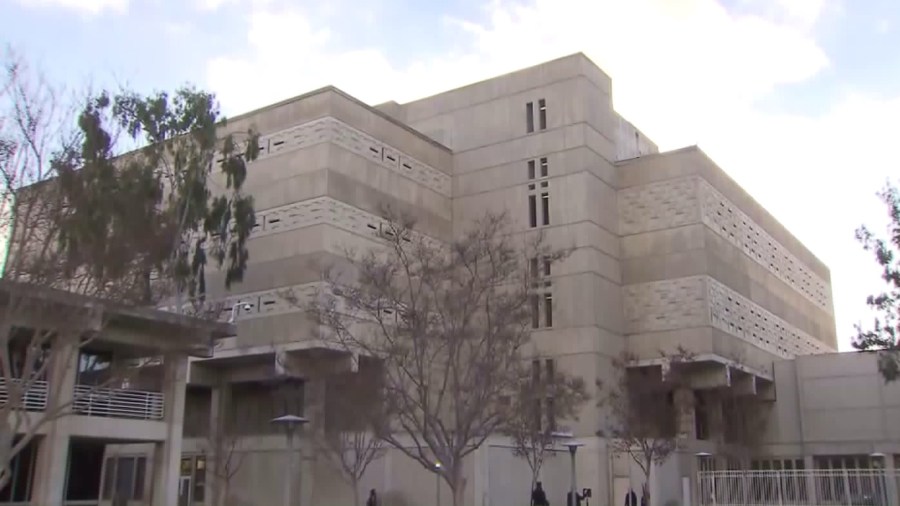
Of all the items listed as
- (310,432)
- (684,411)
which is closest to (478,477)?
(310,432)

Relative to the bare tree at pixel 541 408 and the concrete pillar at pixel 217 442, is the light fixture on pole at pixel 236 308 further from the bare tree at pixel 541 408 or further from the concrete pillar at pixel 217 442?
the bare tree at pixel 541 408

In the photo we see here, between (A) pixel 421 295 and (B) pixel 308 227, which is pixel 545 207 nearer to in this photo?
(B) pixel 308 227

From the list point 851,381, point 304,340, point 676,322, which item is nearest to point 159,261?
point 304,340

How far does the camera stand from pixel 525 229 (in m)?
47.2

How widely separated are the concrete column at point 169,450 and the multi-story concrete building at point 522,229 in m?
9.27

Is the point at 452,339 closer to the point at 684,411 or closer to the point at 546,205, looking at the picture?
the point at 684,411

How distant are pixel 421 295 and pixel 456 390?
11.3 ft

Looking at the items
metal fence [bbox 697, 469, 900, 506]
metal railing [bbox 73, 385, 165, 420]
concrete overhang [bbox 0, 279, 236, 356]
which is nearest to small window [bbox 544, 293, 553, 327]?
metal fence [bbox 697, 469, 900, 506]

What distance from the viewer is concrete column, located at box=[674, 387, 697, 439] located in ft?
140

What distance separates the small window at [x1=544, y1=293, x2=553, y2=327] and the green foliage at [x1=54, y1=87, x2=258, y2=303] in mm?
16411

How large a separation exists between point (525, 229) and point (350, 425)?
17895mm

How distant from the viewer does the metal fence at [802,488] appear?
24.4 m

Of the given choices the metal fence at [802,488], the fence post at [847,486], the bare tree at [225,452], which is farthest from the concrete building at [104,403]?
the fence post at [847,486]

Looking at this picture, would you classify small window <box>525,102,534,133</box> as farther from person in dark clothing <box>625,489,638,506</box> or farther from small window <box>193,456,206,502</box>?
small window <box>193,456,206,502</box>
